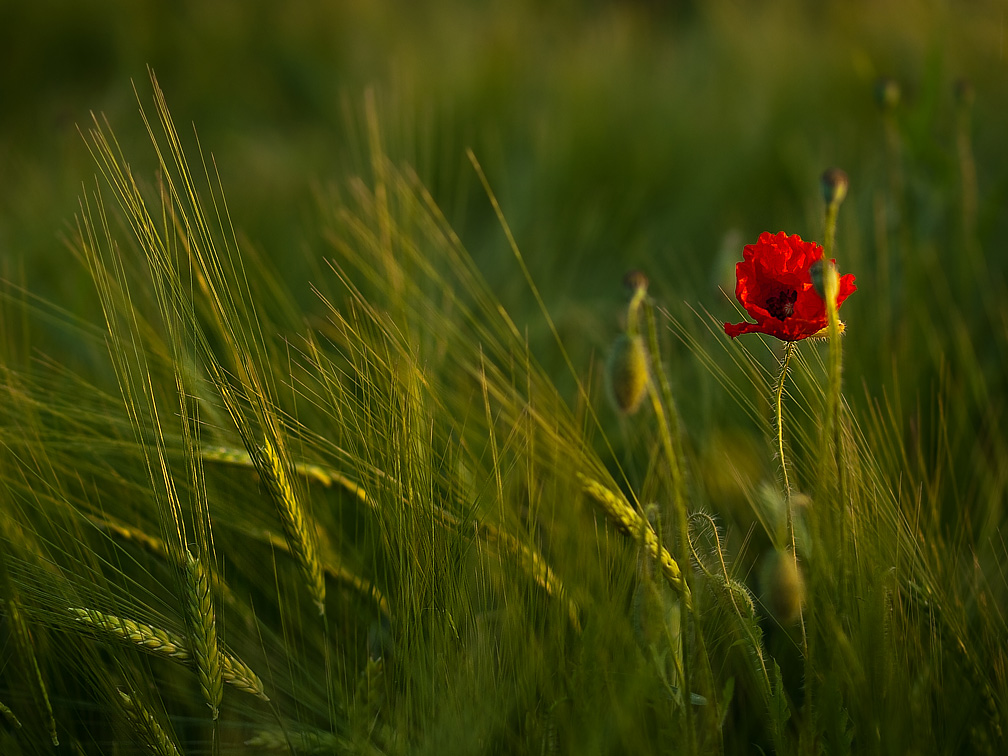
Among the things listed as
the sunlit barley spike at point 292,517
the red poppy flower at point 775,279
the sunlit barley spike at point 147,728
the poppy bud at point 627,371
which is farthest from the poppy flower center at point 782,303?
the sunlit barley spike at point 147,728

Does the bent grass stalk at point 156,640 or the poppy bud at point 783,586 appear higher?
the poppy bud at point 783,586

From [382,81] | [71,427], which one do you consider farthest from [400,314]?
[382,81]

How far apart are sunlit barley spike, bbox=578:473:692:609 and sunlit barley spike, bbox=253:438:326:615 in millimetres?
161

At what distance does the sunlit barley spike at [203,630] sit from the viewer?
431 mm

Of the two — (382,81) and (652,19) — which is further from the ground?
(652,19)

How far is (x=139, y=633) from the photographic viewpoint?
17.9 inches

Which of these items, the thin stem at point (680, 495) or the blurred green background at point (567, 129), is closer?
the thin stem at point (680, 495)

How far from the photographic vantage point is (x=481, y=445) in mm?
681

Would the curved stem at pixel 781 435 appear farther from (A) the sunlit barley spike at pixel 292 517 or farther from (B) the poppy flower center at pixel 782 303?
(A) the sunlit barley spike at pixel 292 517

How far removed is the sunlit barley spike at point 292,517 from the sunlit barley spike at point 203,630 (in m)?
0.05

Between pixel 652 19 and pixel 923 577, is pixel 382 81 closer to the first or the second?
pixel 652 19

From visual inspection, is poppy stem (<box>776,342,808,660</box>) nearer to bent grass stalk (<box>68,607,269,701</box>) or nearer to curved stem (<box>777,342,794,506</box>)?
curved stem (<box>777,342,794,506</box>)

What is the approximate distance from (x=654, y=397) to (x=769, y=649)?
283 millimetres

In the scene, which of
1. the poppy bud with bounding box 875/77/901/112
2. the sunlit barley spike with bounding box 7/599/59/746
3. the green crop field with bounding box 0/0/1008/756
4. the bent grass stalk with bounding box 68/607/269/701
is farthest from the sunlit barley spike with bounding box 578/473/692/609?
the poppy bud with bounding box 875/77/901/112
